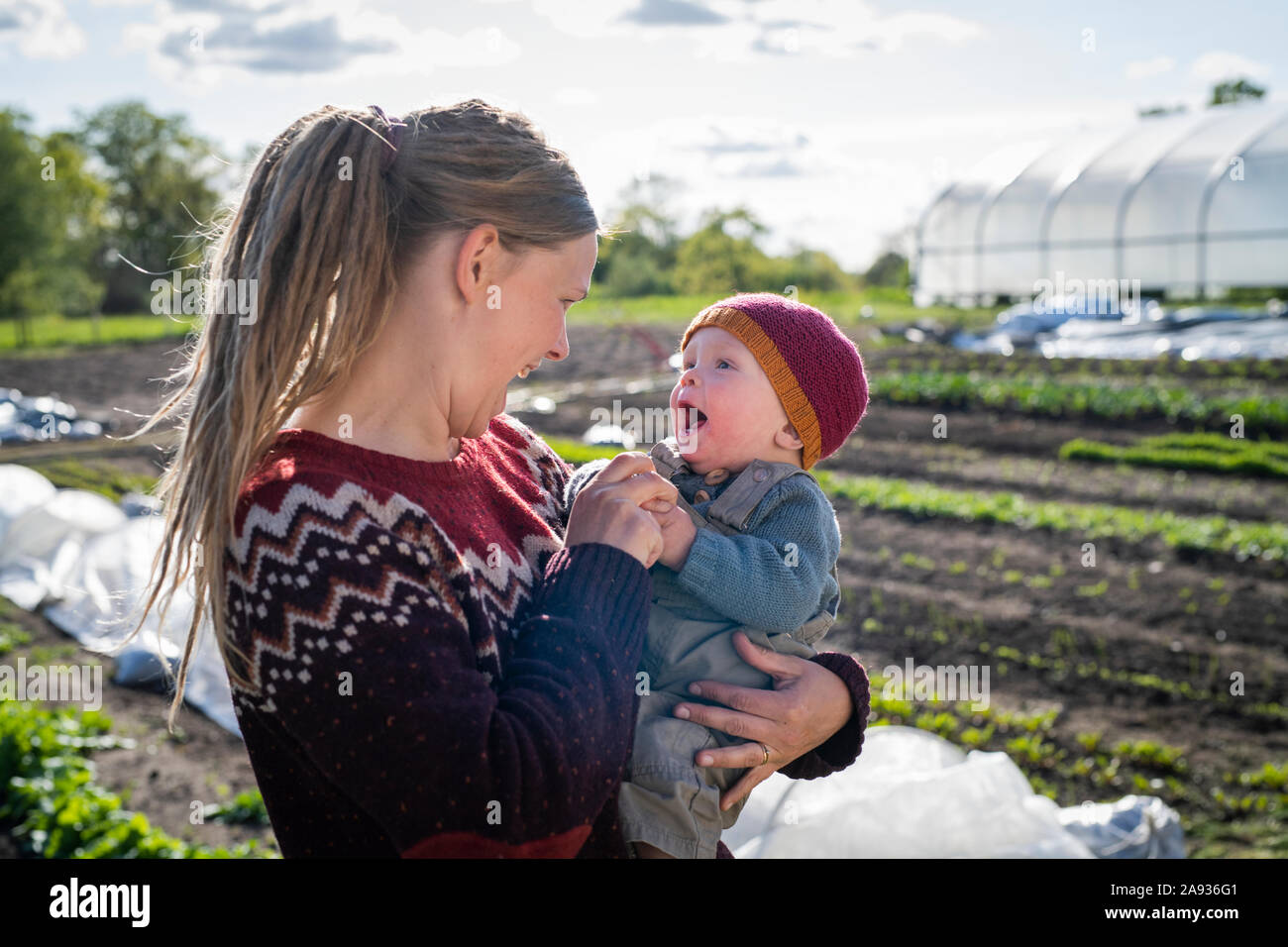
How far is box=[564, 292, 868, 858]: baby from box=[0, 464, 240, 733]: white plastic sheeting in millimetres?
3877

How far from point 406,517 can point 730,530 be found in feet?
2.63

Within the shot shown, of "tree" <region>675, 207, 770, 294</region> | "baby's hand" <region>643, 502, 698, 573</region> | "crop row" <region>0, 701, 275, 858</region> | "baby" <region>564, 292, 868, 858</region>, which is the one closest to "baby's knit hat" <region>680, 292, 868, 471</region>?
"baby" <region>564, 292, 868, 858</region>

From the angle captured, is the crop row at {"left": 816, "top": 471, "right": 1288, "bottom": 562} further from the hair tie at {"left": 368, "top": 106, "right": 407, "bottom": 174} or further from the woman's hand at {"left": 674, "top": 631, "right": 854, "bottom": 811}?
the hair tie at {"left": 368, "top": 106, "right": 407, "bottom": 174}

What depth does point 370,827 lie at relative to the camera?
1422 mm

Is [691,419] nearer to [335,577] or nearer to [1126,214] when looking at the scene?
[335,577]

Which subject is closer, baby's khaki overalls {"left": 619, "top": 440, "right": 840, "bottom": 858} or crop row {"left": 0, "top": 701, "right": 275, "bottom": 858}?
baby's khaki overalls {"left": 619, "top": 440, "right": 840, "bottom": 858}

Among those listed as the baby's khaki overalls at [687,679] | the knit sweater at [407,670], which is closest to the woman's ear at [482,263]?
the knit sweater at [407,670]

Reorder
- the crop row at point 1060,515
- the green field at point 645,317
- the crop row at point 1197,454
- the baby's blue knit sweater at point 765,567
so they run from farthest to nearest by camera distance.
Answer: the green field at point 645,317
the crop row at point 1197,454
the crop row at point 1060,515
the baby's blue knit sweater at point 765,567

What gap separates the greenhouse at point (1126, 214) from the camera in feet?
63.7

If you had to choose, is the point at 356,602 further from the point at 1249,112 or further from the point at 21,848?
the point at 1249,112

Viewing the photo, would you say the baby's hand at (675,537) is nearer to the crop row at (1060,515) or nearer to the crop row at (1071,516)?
the crop row at (1060,515)

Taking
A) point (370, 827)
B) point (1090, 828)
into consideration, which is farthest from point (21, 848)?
point (1090, 828)

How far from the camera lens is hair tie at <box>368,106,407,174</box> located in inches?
61.3

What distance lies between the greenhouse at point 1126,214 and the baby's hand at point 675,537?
795 inches
